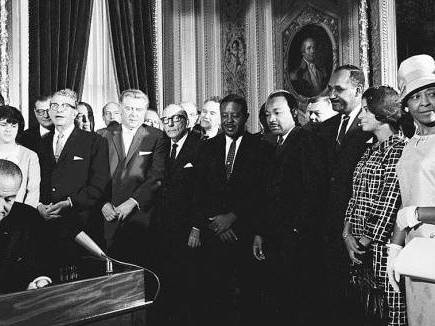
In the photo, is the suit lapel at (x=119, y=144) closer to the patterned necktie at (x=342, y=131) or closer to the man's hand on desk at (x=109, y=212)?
the man's hand on desk at (x=109, y=212)

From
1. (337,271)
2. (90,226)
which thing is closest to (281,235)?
(337,271)

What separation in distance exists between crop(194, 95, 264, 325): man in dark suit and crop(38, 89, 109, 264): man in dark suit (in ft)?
2.83

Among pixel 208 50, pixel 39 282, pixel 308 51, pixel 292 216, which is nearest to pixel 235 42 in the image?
pixel 208 50

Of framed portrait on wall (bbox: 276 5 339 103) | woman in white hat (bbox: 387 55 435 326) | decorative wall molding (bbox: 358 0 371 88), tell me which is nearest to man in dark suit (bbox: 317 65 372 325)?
woman in white hat (bbox: 387 55 435 326)

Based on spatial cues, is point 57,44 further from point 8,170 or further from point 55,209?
point 8,170

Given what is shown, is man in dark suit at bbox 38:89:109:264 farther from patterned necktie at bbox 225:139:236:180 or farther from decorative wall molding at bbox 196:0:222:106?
decorative wall molding at bbox 196:0:222:106

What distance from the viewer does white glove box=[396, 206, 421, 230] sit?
2.45 meters

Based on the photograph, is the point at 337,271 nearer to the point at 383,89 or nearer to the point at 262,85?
the point at 383,89

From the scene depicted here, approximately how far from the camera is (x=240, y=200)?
13.6 ft

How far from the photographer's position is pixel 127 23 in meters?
8.31

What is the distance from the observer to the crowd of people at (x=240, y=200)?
114 inches

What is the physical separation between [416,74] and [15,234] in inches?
88.1

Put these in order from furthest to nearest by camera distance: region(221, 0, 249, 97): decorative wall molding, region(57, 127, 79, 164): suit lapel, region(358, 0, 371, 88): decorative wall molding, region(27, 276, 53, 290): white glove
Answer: region(221, 0, 249, 97): decorative wall molding
region(358, 0, 371, 88): decorative wall molding
region(57, 127, 79, 164): suit lapel
region(27, 276, 53, 290): white glove

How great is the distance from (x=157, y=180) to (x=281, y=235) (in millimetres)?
1335
